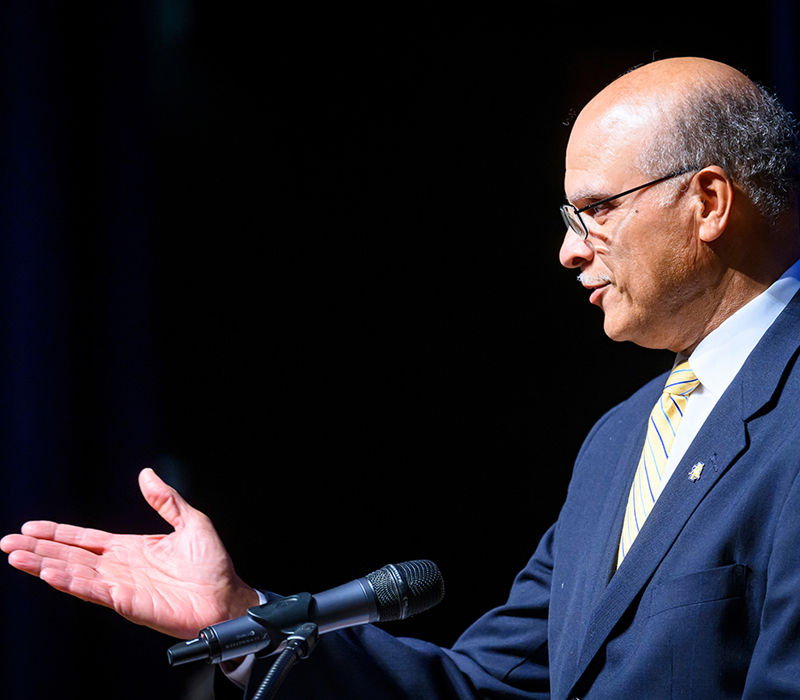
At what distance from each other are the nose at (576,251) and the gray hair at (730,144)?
0.62 ft

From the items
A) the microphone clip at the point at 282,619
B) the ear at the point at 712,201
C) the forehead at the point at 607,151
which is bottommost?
the microphone clip at the point at 282,619

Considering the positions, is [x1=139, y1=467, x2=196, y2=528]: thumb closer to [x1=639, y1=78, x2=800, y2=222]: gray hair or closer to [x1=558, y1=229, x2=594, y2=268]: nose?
[x1=558, y1=229, x2=594, y2=268]: nose

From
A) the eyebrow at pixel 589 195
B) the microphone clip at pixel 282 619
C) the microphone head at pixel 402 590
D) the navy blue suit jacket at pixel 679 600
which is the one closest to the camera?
the microphone clip at pixel 282 619

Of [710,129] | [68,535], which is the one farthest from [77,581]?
[710,129]

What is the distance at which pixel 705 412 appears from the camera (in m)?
1.46

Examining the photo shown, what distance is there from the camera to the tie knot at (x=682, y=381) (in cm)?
151

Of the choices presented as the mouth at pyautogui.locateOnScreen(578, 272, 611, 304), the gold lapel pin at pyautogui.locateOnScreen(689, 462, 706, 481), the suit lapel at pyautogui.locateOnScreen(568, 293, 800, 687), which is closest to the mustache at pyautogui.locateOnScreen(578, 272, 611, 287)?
the mouth at pyautogui.locateOnScreen(578, 272, 611, 304)

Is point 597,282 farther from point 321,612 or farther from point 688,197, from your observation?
point 321,612

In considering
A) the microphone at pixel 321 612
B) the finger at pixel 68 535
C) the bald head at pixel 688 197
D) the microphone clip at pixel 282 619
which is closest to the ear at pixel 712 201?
the bald head at pixel 688 197

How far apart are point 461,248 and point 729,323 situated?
1.14 metres

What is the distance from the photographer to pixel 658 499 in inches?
53.8

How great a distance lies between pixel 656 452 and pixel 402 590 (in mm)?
697

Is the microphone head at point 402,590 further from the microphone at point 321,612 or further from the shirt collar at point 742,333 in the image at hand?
the shirt collar at point 742,333

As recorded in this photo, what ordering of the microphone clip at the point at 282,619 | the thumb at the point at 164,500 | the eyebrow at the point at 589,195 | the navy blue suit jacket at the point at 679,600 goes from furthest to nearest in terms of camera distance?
the eyebrow at the point at 589,195 → the thumb at the point at 164,500 → the navy blue suit jacket at the point at 679,600 → the microphone clip at the point at 282,619
